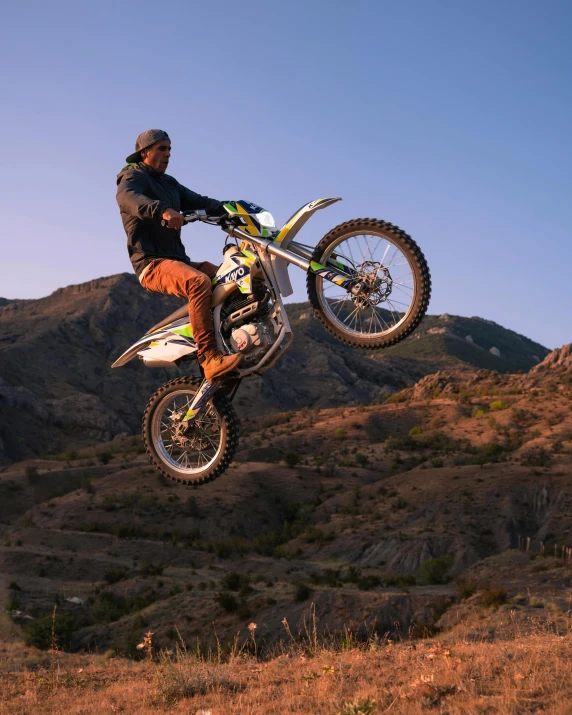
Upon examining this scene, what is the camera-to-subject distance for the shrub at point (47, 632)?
43594 millimetres

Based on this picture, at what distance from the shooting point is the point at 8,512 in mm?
76500

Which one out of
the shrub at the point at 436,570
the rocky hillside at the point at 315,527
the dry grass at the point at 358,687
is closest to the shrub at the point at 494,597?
the rocky hillside at the point at 315,527

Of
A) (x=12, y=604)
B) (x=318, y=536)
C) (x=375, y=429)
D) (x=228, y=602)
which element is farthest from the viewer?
(x=375, y=429)

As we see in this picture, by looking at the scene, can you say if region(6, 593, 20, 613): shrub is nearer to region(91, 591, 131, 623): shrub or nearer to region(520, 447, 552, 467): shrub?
region(91, 591, 131, 623): shrub

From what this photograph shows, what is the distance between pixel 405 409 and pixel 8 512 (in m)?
50.9

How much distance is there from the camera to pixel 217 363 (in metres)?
10.2

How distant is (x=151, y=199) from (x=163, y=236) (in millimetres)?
881

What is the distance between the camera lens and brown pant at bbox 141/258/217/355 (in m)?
10.1

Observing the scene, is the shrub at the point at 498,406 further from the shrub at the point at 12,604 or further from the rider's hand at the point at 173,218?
the rider's hand at the point at 173,218

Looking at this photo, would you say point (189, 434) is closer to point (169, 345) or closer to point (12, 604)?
point (169, 345)

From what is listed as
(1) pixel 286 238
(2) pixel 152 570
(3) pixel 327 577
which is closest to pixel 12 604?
(2) pixel 152 570

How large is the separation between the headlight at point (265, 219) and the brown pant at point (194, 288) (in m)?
0.98

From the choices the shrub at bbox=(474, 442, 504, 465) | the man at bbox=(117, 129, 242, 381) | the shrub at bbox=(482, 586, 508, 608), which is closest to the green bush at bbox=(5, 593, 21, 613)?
the shrub at bbox=(482, 586, 508, 608)

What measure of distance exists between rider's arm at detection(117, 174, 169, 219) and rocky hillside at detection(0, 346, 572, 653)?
2500cm
